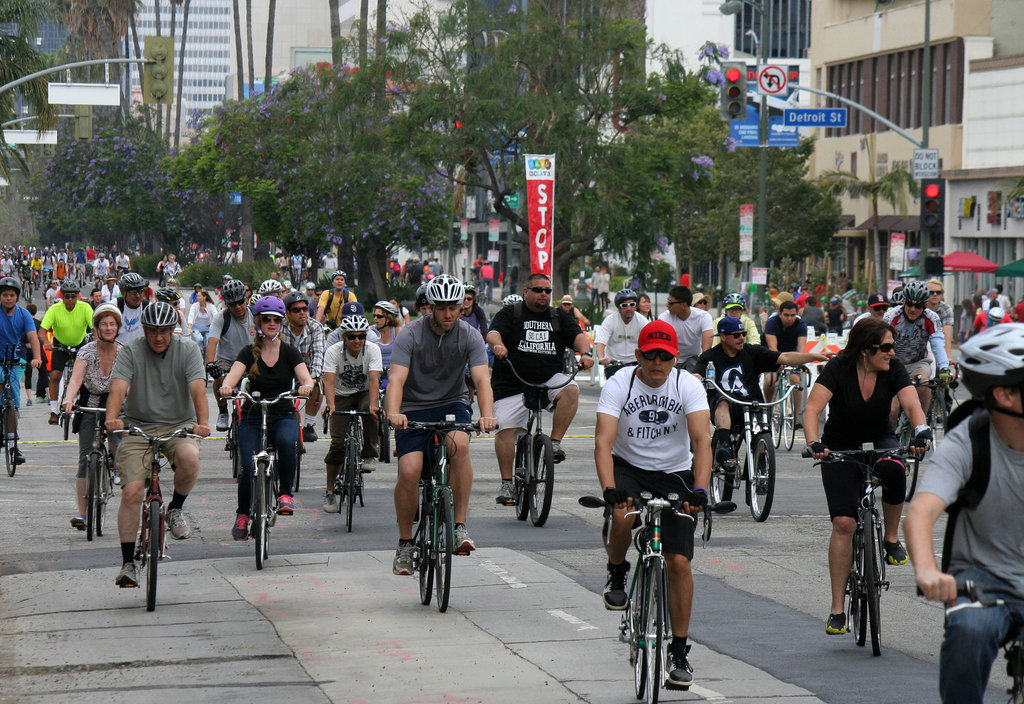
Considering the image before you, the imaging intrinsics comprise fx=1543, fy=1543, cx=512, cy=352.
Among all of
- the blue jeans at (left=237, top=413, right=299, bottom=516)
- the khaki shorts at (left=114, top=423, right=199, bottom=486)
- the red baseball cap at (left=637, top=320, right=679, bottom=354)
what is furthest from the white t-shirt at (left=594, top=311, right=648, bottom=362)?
the red baseball cap at (left=637, top=320, right=679, bottom=354)

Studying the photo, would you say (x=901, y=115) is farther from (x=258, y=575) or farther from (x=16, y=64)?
(x=258, y=575)

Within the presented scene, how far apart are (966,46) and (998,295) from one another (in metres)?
16.1

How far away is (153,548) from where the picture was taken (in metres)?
9.22

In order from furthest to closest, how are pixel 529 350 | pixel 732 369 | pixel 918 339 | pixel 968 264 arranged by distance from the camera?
pixel 968 264, pixel 918 339, pixel 732 369, pixel 529 350

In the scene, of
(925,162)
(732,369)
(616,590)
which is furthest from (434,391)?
(925,162)

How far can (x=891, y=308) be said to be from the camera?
16.1m

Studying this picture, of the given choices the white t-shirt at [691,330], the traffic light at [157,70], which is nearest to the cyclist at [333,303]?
the traffic light at [157,70]

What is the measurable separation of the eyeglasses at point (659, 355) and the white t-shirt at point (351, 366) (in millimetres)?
6143

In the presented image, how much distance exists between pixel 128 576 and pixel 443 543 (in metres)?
1.98

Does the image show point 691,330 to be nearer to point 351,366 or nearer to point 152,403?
point 351,366

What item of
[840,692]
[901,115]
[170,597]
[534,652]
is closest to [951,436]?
[840,692]

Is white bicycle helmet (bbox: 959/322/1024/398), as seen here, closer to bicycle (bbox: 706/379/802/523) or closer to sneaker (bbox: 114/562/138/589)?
sneaker (bbox: 114/562/138/589)

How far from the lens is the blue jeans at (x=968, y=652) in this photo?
465 centimetres

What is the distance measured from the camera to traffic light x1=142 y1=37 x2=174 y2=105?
1085 inches
